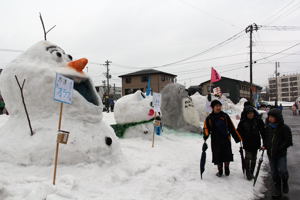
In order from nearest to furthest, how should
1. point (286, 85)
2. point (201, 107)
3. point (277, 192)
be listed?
point (277, 192)
point (201, 107)
point (286, 85)

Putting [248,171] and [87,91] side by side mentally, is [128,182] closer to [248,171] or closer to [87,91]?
[87,91]

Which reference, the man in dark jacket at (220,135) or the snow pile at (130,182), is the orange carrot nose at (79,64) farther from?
the man in dark jacket at (220,135)

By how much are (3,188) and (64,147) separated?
124cm

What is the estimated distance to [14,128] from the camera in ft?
14.8

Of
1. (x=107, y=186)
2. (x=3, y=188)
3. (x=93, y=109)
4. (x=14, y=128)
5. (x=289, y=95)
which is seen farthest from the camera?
(x=289, y=95)

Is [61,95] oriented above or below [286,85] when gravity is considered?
below

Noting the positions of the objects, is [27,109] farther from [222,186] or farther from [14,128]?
[222,186]

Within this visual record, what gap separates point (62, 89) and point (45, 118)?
101 centimetres

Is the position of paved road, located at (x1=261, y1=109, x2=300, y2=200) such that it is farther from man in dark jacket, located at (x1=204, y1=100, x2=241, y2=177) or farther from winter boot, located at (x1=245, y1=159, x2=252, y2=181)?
man in dark jacket, located at (x1=204, y1=100, x2=241, y2=177)

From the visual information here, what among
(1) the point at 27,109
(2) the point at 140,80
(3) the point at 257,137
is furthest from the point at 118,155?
(2) the point at 140,80

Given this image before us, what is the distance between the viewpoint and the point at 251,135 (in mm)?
4961

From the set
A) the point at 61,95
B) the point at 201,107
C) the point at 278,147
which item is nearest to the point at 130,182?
the point at 61,95

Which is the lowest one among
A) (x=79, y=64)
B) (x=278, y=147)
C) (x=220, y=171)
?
(x=220, y=171)

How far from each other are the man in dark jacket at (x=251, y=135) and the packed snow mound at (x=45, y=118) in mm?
2564
